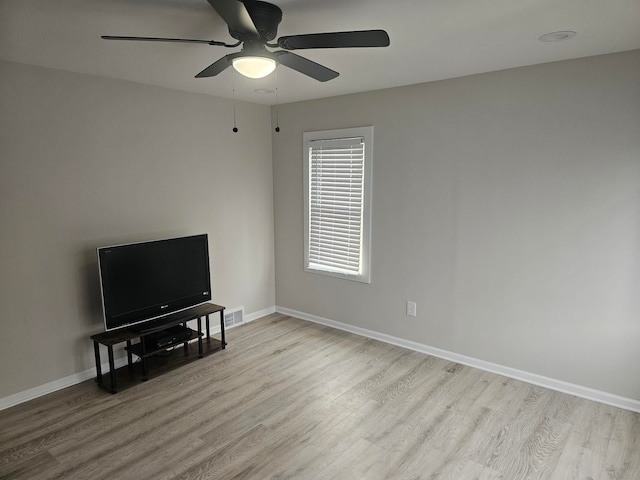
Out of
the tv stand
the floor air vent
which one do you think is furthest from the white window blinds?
the tv stand

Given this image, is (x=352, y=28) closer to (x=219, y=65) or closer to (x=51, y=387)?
(x=219, y=65)

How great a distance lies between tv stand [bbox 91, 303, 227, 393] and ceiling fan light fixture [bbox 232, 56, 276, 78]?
229 centimetres

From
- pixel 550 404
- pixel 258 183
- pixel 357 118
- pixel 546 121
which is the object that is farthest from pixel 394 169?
pixel 550 404

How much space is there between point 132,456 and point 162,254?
164 cm

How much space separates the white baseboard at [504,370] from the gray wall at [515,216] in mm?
52

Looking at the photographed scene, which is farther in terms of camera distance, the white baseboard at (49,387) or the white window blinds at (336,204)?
the white window blinds at (336,204)

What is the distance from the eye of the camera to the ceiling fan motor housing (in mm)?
1954

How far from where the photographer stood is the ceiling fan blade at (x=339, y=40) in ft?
6.10

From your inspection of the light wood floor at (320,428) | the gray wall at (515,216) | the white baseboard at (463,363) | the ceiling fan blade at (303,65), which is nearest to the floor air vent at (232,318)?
the white baseboard at (463,363)

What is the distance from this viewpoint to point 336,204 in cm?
445

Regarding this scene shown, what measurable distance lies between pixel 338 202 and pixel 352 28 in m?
2.26

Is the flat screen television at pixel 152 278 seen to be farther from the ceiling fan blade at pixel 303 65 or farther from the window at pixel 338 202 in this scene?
the ceiling fan blade at pixel 303 65

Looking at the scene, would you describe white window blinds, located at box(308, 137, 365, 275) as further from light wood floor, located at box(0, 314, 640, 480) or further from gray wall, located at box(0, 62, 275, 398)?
light wood floor, located at box(0, 314, 640, 480)

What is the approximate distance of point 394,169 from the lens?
13.0 feet
